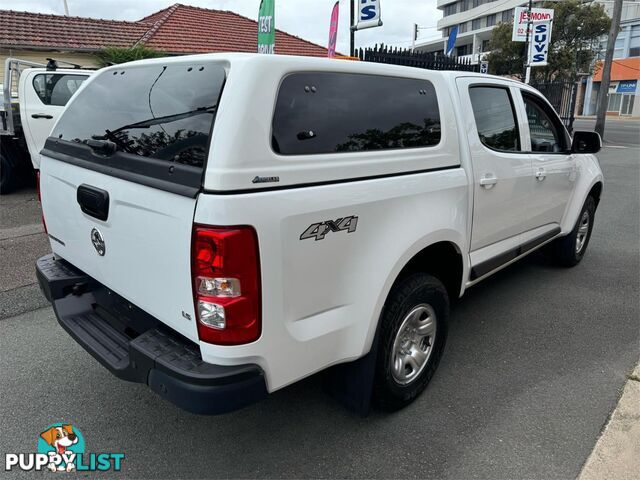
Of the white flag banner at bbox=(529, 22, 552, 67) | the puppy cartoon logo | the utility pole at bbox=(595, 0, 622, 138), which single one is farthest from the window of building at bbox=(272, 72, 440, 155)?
the utility pole at bbox=(595, 0, 622, 138)

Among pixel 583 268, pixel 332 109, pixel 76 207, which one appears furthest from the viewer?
pixel 583 268

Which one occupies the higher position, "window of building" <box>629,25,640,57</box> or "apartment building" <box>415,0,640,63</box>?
"apartment building" <box>415,0,640,63</box>

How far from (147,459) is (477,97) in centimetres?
293

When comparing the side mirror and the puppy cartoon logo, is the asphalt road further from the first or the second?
the side mirror

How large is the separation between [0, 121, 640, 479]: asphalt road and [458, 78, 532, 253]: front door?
0.77 metres

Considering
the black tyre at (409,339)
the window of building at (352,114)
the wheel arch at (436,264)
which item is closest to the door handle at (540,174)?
the wheel arch at (436,264)

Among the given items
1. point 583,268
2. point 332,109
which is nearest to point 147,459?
point 332,109

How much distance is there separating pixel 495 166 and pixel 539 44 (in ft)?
54.3

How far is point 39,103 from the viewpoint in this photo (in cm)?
800

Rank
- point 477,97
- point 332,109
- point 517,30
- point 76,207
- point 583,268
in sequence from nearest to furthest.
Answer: point 332,109 < point 76,207 < point 477,97 < point 583,268 < point 517,30

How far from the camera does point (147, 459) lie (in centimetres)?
250

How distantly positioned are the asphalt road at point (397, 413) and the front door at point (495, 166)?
772 millimetres

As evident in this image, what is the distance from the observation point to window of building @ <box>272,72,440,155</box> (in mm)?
2107

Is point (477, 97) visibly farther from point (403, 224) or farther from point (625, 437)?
point (625, 437)
